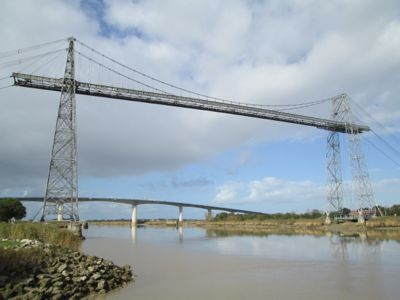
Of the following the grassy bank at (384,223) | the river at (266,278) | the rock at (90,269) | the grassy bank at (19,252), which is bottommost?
the river at (266,278)

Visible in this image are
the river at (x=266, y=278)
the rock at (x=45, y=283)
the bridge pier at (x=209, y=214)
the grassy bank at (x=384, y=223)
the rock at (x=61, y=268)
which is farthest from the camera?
the bridge pier at (x=209, y=214)

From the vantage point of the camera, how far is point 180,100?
52688mm

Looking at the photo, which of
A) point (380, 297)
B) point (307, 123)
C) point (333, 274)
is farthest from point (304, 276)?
point (307, 123)

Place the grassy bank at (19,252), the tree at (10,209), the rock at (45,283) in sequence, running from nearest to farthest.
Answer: the rock at (45,283), the grassy bank at (19,252), the tree at (10,209)

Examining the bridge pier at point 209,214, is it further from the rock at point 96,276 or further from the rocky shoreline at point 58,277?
the rock at point 96,276

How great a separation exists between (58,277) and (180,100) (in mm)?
42612

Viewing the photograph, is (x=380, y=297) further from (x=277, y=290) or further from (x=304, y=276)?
(x=304, y=276)

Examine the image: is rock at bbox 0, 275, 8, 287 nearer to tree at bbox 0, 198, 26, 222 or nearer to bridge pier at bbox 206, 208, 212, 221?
tree at bbox 0, 198, 26, 222

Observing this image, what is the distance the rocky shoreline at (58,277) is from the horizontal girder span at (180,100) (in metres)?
26.8

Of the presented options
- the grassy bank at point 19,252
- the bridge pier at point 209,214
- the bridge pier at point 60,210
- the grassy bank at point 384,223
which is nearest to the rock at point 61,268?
the grassy bank at point 19,252

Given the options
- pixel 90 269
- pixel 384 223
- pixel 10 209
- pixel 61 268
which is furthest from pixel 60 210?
pixel 384 223

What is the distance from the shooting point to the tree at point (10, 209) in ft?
141

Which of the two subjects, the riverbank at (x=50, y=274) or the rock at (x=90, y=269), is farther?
the rock at (x=90, y=269)

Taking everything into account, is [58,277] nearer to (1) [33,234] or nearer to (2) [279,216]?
(1) [33,234]
